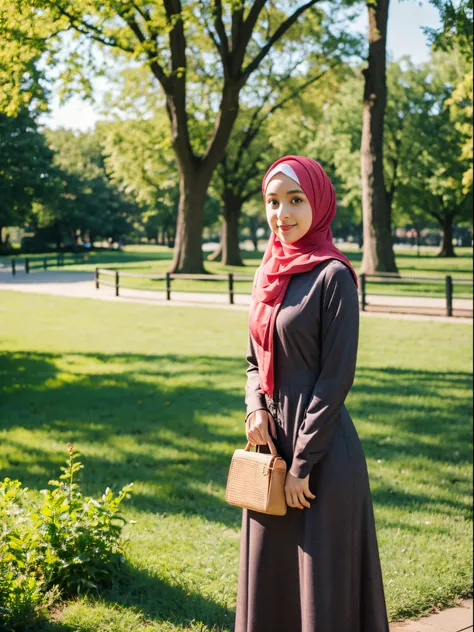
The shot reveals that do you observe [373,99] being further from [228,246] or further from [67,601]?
[67,601]

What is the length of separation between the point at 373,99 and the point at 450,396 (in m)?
11.6

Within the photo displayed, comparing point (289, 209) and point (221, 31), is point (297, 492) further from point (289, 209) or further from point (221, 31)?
point (221, 31)

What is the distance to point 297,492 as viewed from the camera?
8.96ft

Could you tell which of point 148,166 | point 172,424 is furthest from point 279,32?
point 148,166

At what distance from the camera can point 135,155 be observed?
2423 cm

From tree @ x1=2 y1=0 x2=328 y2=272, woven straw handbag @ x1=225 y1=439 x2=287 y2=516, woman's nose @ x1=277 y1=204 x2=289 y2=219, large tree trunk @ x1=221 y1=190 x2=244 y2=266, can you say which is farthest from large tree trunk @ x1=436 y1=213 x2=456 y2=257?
woven straw handbag @ x1=225 y1=439 x2=287 y2=516

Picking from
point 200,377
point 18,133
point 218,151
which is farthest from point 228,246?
point 18,133

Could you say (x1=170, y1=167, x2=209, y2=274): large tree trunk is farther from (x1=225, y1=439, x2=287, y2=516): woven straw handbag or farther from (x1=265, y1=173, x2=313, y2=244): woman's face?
(x1=225, y1=439, x2=287, y2=516): woven straw handbag

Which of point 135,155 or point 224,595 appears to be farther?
point 135,155

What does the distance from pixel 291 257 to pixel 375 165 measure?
19163 mm

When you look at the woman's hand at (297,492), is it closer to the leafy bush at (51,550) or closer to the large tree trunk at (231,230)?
the leafy bush at (51,550)

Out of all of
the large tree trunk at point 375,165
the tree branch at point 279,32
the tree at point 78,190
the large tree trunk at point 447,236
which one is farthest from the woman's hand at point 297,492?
the large tree trunk at point 447,236

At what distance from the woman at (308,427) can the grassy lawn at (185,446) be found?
1178mm

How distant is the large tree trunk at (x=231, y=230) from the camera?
1197 inches
